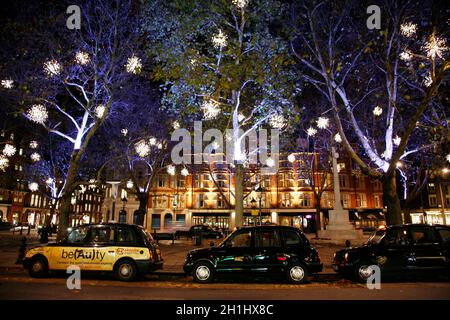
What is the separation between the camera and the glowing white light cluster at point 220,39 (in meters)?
15.4

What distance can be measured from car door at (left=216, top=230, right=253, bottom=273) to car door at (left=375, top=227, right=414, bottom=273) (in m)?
3.98

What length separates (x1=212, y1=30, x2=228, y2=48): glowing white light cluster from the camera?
15352 mm

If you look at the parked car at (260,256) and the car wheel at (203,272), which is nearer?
the parked car at (260,256)

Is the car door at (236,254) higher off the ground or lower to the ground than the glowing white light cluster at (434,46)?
lower

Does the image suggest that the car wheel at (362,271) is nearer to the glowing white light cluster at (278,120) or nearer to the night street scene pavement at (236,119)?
the night street scene pavement at (236,119)

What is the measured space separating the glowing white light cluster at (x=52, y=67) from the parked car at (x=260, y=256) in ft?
38.8

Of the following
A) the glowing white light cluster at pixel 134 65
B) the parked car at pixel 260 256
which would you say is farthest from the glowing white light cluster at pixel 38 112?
the parked car at pixel 260 256

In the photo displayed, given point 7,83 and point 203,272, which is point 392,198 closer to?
point 203,272

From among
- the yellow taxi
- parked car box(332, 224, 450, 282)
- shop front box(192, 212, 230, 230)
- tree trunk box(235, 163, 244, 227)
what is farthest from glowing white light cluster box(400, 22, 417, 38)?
shop front box(192, 212, 230, 230)

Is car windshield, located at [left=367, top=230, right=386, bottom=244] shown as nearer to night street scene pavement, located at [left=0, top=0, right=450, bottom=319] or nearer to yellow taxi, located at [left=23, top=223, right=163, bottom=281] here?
night street scene pavement, located at [left=0, top=0, right=450, bottom=319]

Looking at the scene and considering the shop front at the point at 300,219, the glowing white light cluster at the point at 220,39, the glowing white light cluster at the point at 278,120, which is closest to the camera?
the glowing white light cluster at the point at 220,39

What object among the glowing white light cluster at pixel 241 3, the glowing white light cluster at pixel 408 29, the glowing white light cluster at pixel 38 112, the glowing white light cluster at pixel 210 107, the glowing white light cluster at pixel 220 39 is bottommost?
the glowing white light cluster at pixel 38 112
